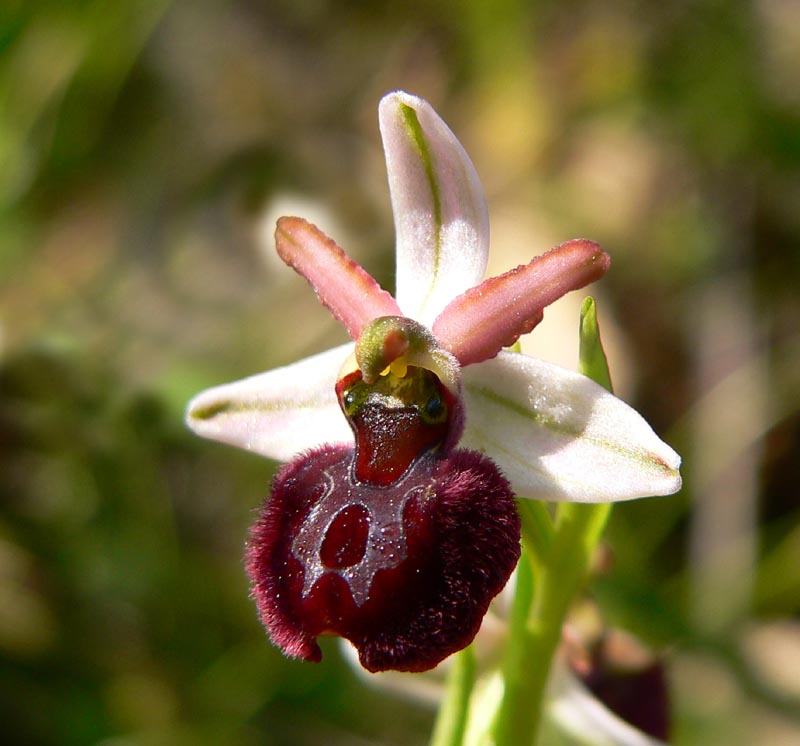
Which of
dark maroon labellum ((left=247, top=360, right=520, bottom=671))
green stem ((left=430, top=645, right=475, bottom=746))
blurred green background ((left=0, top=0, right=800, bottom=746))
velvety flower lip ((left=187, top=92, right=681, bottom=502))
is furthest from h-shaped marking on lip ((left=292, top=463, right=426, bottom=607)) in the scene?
blurred green background ((left=0, top=0, right=800, bottom=746))

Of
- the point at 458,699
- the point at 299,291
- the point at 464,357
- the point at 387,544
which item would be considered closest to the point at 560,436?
the point at 464,357

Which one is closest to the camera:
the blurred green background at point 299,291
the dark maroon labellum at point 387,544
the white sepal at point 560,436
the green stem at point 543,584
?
the dark maroon labellum at point 387,544

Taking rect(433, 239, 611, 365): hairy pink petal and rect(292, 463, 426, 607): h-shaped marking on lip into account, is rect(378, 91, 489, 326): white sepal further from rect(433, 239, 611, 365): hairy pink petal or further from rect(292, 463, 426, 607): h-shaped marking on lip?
rect(292, 463, 426, 607): h-shaped marking on lip

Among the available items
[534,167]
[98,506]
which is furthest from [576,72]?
[98,506]

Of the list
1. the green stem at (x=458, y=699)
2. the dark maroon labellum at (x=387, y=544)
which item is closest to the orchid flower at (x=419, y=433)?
the dark maroon labellum at (x=387, y=544)

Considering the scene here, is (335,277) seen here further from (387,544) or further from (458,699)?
(458,699)

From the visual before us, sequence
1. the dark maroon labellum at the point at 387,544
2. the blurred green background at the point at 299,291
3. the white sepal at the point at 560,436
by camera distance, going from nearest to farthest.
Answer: the dark maroon labellum at the point at 387,544
the white sepal at the point at 560,436
the blurred green background at the point at 299,291

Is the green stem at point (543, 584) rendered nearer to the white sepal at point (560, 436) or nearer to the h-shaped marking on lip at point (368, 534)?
the white sepal at point (560, 436)
